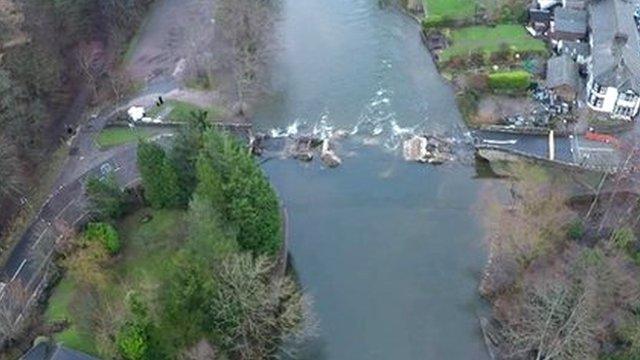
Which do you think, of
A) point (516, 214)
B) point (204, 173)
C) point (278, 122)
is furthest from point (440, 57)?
point (204, 173)

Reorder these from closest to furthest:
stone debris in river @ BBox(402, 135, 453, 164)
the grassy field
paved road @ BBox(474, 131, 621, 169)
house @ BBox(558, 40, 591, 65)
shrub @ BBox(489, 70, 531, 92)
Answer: the grassy field
paved road @ BBox(474, 131, 621, 169)
stone debris in river @ BBox(402, 135, 453, 164)
shrub @ BBox(489, 70, 531, 92)
house @ BBox(558, 40, 591, 65)

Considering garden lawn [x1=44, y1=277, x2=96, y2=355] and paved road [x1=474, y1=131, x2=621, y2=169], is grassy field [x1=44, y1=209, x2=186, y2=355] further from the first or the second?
paved road [x1=474, y1=131, x2=621, y2=169]

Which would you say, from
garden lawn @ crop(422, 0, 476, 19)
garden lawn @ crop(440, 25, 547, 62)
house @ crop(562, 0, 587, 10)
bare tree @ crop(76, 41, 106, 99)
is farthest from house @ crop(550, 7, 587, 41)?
bare tree @ crop(76, 41, 106, 99)

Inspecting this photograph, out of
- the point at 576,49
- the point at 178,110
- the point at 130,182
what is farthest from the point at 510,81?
the point at 130,182

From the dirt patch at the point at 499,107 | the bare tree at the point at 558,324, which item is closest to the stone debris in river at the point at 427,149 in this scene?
the dirt patch at the point at 499,107

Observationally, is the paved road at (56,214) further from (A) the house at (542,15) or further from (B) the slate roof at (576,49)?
(A) the house at (542,15)

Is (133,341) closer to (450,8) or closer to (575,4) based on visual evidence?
(450,8)
